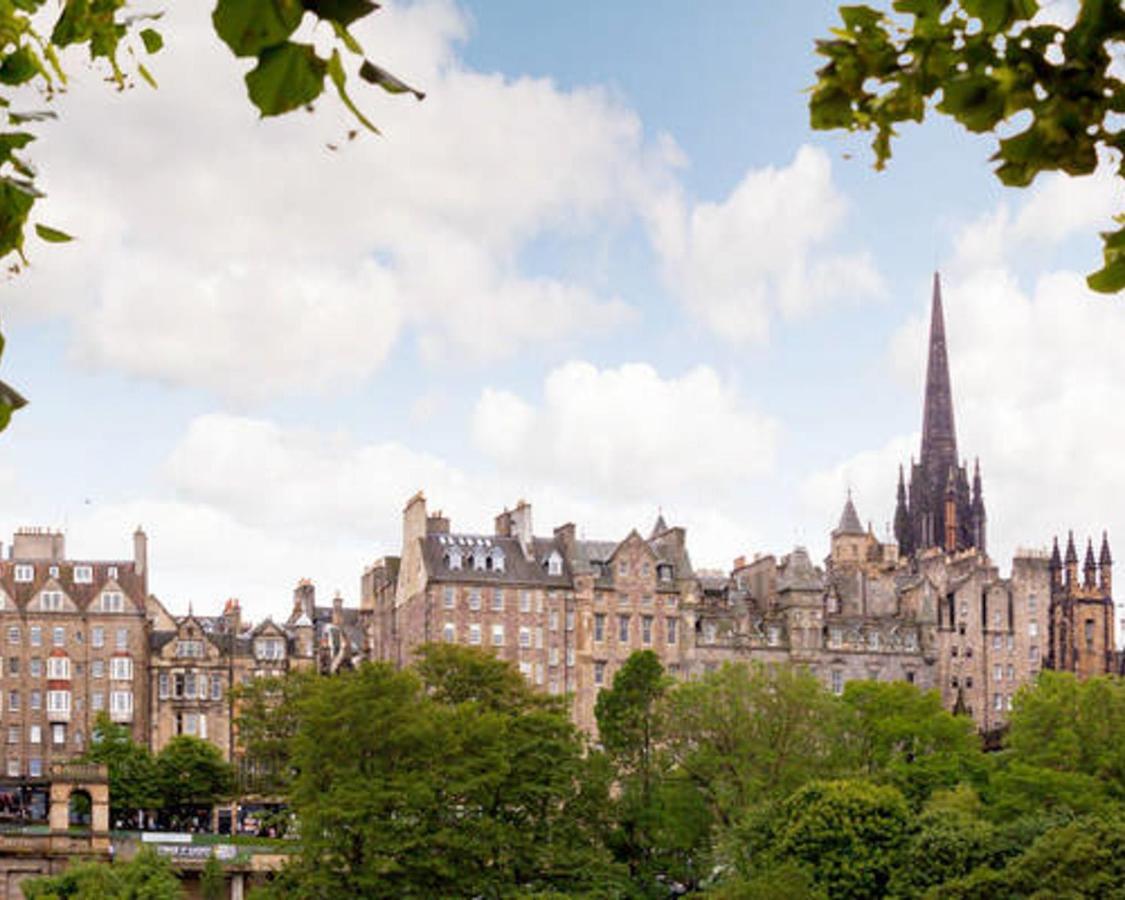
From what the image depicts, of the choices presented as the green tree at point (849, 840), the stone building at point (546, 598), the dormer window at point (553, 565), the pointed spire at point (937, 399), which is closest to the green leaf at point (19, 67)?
the green tree at point (849, 840)

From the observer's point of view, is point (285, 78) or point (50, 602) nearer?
point (285, 78)

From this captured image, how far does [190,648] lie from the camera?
10719cm

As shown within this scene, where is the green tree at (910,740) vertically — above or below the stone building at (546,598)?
below

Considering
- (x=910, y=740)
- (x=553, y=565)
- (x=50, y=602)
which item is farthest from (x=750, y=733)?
(x=50, y=602)

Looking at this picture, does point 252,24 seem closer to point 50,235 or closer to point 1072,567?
point 50,235

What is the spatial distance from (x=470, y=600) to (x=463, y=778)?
37.1 metres

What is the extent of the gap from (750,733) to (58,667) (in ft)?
149

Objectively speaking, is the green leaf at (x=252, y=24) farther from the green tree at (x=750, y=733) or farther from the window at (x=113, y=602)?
the window at (x=113, y=602)

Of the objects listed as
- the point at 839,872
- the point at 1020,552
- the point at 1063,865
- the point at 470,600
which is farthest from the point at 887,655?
the point at 1063,865

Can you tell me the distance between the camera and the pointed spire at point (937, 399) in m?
159

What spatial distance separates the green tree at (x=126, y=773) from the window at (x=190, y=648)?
33.3 ft

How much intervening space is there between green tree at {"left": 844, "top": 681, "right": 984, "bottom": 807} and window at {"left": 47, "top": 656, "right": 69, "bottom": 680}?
1731 inches

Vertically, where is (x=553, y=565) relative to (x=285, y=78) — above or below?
above

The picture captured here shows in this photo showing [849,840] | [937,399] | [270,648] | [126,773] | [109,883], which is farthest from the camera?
[937,399]
